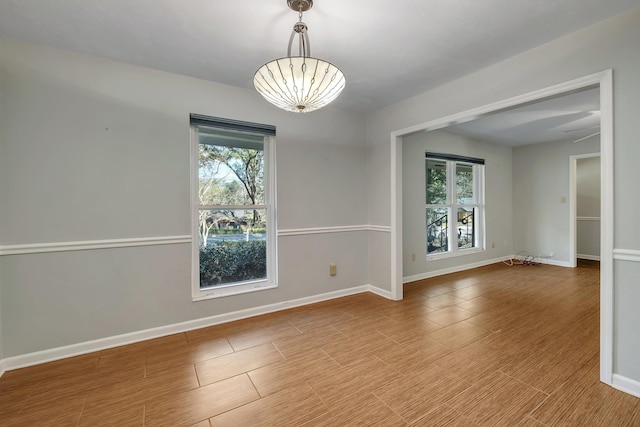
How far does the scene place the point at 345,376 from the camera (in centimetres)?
200

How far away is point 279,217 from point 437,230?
306cm

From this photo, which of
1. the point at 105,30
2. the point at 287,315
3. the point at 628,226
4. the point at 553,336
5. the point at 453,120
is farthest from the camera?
the point at 287,315

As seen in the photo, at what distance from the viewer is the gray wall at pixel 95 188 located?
6.97ft

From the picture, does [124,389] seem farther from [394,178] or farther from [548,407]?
[394,178]

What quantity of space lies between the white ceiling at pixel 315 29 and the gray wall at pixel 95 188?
25 cm

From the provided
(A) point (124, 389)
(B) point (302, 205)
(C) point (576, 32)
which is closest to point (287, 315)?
(B) point (302, 205)

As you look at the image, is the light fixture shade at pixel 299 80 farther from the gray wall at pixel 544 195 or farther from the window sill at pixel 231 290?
the gray wall at pixel 544 195

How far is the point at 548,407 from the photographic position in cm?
167

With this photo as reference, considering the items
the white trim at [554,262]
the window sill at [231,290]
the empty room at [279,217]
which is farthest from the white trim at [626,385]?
the white trim at [554,262]

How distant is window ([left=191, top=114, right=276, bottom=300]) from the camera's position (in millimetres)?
2869

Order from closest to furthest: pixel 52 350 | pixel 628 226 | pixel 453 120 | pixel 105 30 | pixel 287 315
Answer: pixel 628 226
pixel 105 30
pixel 52 350
pixel 453 120
pixel 287 315

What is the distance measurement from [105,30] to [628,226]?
12.4 feet

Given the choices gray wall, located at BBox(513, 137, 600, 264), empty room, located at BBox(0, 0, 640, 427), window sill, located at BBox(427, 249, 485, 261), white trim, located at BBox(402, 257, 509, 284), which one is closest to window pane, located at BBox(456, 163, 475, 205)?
window sill, located at BBox(427, 249, 485, 261)

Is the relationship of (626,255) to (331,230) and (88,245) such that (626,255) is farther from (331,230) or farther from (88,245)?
(88,245)
